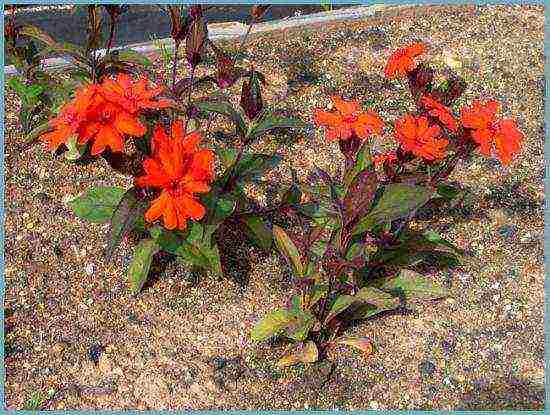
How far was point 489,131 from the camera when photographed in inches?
90.0

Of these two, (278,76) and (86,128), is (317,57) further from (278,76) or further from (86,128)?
(86,128)

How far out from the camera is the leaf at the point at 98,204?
2.67 meters

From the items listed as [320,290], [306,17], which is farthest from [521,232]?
[306,17]

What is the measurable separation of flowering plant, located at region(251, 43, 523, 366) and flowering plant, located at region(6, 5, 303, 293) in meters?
0.21

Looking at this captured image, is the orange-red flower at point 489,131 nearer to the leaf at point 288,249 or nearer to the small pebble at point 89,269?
the leaf at point 288,249

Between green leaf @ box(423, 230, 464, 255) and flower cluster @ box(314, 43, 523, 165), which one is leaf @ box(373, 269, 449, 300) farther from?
flower cluster @ box(314, 43, 523, 165)

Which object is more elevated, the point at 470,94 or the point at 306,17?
the point at 306,17

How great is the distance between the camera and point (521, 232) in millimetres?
3166

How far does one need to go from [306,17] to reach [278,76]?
0.46 m

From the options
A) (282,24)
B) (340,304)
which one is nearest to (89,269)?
(340,304)

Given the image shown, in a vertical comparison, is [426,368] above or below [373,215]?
below

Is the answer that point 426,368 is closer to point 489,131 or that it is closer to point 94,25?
point 489,131

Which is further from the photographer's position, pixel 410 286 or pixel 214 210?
pixel 410 286

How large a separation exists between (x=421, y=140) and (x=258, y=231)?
76cm
